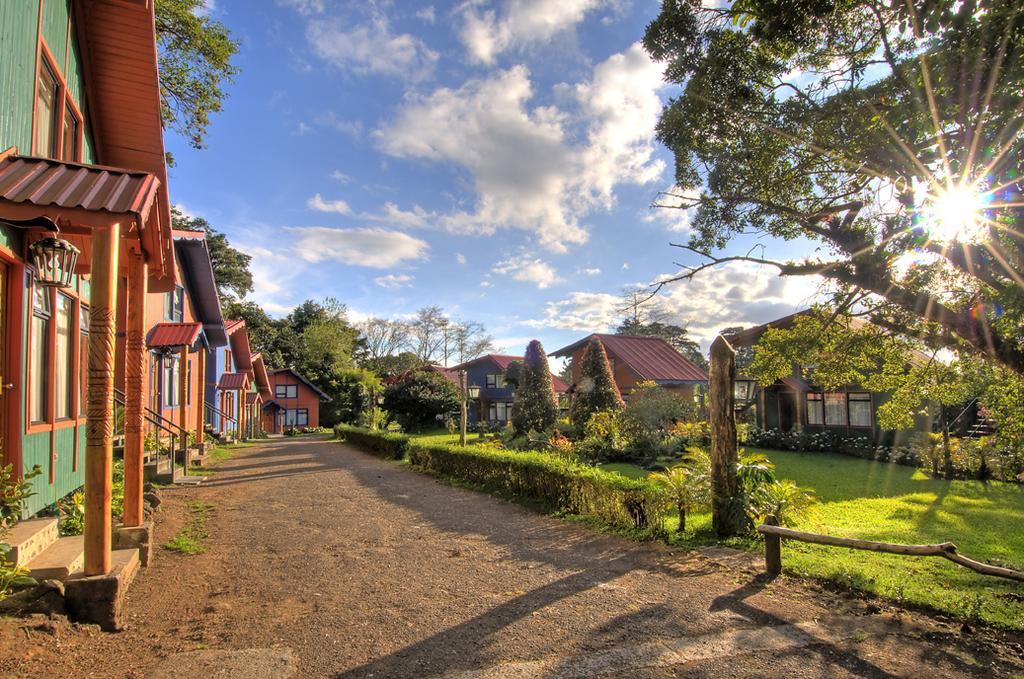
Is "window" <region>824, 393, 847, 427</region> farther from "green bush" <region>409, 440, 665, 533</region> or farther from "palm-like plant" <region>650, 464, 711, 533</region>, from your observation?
"palm-like plant" <region>650, 464, 711, 533</region>

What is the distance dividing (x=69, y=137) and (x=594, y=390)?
54.8 feet

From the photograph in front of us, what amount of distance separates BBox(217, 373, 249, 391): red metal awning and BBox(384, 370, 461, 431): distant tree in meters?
8.07

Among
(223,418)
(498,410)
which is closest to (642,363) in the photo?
(498,410)

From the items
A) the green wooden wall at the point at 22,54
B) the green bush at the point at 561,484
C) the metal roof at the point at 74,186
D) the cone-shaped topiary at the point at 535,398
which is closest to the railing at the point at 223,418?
the cone-shaped topiary at the point at 535,398

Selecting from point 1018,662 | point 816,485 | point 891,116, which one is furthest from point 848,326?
point 816,485

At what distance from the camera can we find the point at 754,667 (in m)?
3.99

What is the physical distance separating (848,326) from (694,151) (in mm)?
3199

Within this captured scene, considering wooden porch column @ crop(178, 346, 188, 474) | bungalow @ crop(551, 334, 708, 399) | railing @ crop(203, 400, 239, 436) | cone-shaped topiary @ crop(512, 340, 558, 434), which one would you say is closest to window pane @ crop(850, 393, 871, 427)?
bungalow @ crop(551, 334, 708, 399)

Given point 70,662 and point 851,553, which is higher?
point 70,662

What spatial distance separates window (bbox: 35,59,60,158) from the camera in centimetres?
605

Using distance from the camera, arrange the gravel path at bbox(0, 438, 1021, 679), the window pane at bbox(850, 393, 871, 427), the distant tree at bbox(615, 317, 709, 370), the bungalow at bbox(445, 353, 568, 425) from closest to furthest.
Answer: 1. the gravel path at bbox(0, 438, 1021, 679)
2. the window pane at bbox(850, 393, 871, 427)
3. the bungalow at bbox(445, 353, 568, 425)
4. the distant tree at bbox(615, 317, 709, 370)

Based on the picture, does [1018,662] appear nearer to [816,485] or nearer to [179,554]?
[179,554]

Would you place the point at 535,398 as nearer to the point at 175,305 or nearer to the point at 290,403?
the point at 175,305

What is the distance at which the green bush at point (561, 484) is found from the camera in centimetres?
838
